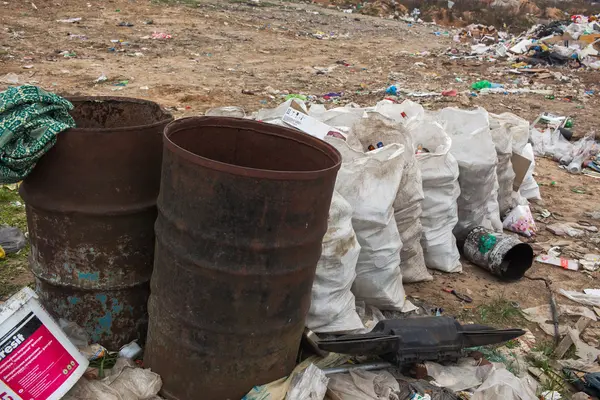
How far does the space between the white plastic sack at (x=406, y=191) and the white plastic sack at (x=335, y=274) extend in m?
0.63

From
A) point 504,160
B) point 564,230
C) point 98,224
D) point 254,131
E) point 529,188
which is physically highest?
point 254,131

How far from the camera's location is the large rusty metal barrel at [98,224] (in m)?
2.22

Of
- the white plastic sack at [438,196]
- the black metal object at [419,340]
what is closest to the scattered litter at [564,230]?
the white plastic sack at [438,196]

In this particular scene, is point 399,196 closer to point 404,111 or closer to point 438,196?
point 438,196

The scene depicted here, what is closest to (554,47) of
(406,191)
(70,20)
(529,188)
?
(529,188)

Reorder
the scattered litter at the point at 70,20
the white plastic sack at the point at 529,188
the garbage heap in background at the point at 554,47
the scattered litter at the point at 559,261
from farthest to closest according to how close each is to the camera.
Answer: the garbage heap in background at the point at 554,47 → the scattered litter at the point at 70,20 → the white plastic sack at the point at 529,188 → the scattered litter at the point at 559,261

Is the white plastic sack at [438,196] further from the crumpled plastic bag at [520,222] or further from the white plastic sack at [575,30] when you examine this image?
the white plastic sack at [575,30]

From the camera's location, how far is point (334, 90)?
851 cm

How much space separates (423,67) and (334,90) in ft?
11.8

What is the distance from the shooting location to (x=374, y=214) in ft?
9.66

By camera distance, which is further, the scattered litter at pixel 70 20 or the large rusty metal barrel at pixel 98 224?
the scattered litter at pixel 70 20

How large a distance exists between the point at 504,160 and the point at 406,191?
1390mm

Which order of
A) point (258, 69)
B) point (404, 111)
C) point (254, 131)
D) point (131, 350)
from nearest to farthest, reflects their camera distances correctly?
point (254, 131) → point (131, 350) → point (404, 111) → point (258, 69)

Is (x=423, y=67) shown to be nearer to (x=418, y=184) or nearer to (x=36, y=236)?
(x=418, y=184)
